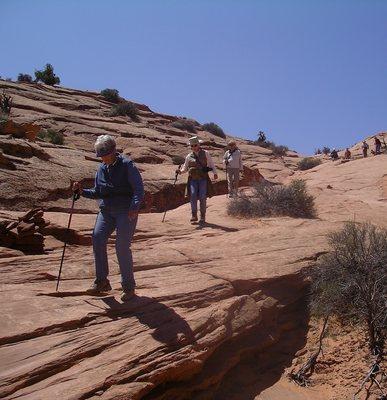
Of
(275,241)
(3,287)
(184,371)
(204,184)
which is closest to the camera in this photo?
(184,371)

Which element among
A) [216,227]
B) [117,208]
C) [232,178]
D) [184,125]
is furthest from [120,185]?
[184,125]

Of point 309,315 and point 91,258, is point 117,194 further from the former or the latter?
point 309,315

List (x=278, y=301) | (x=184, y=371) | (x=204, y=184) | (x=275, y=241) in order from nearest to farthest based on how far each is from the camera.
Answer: (x=184, y=371), (x=278, y=301), (x=275, y=241), (x=204, y=184)

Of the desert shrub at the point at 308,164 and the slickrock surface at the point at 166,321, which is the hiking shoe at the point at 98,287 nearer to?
the slickrock surface at the point at 166,321

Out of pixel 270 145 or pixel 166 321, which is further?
pixel 270 145

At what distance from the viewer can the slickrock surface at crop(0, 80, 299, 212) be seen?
9945 millimetres

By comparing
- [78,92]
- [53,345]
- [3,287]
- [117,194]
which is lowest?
[53,345]

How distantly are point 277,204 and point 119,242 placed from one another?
6340 millimetres

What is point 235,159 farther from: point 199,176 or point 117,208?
point 117,208

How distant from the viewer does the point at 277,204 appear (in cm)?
1053

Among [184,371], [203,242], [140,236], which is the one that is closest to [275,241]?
[203,242]

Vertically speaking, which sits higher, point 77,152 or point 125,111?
point 125,111

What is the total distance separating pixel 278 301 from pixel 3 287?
11.7 ft

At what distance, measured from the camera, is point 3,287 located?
16.2 feet
